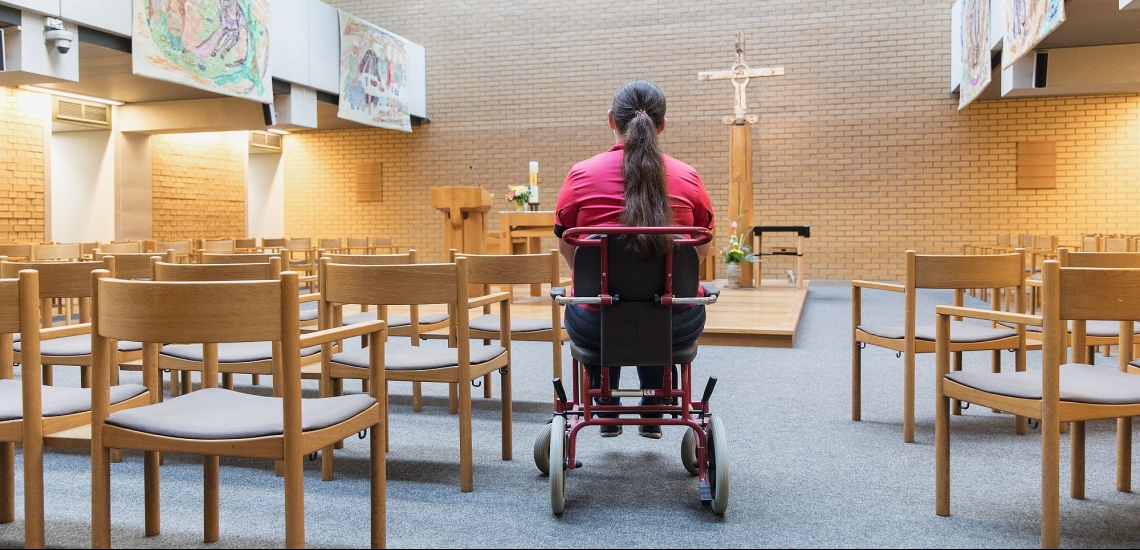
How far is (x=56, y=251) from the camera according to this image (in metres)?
5.80

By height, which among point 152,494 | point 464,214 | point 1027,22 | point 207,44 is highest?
point 207,44

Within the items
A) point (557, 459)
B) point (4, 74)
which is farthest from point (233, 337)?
point (4, 74)

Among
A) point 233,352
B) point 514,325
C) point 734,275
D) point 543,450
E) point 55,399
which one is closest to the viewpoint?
point 55,399

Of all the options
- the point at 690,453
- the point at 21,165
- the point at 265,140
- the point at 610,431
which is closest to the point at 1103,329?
the point at 690,453

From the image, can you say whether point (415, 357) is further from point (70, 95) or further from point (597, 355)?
point (70, 95)

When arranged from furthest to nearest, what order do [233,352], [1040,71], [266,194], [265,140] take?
[266,194] < [265,140] < [1040,71] < [233,352]

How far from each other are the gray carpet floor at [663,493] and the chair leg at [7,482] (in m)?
0.04

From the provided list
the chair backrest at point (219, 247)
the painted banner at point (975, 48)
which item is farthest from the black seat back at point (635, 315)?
the painted banner at point (975, 48)

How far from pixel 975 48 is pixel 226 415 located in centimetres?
842

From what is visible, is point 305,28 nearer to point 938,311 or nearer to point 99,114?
point 99,114

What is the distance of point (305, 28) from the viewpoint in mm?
9617

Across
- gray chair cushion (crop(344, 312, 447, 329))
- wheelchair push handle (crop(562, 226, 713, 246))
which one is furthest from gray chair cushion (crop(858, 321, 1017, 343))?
gray chair cushion (crop(344, 312, 447, 329))

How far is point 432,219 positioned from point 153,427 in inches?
433

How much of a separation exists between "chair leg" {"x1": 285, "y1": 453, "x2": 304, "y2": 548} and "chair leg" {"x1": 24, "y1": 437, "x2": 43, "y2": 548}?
61 centimetres
